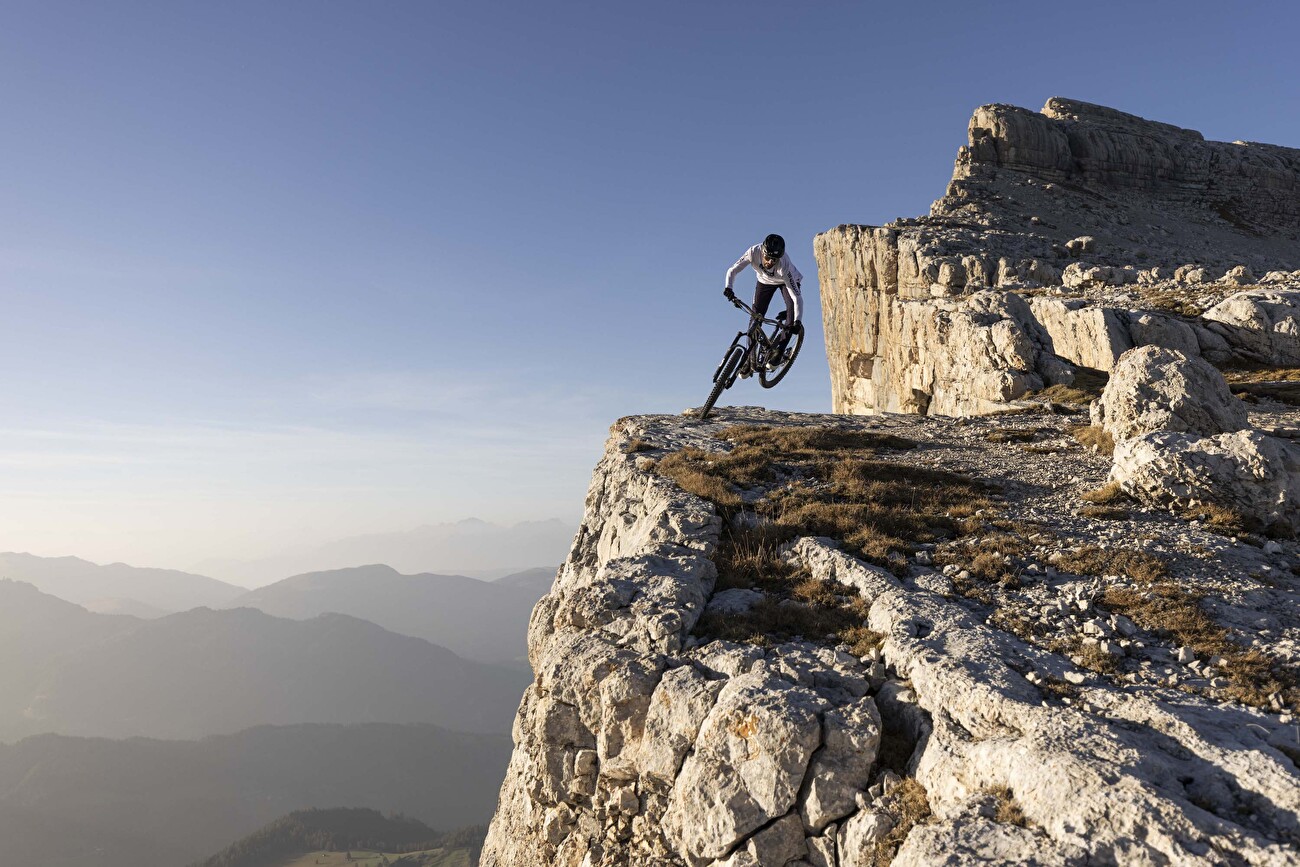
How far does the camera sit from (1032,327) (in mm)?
38844

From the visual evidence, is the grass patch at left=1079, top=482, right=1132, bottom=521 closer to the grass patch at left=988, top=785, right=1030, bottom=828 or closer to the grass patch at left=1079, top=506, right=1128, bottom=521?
the grass patch at left=1079, top=506, right=1128, bottom=521

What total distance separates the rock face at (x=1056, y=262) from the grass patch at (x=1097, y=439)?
12018 millimetres

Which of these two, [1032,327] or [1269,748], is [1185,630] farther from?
[1032,327]

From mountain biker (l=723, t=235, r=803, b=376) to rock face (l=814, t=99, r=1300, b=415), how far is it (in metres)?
19.0

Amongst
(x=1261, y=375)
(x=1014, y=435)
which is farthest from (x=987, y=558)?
(x=1261, y=375)

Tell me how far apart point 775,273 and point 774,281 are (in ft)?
0.77

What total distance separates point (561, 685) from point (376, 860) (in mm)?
235128

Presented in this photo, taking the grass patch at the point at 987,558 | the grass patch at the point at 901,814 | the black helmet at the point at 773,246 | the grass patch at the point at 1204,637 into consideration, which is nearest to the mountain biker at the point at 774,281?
the black helmet at the point at 773,246

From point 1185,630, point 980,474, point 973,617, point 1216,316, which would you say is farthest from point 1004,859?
point 1216,316

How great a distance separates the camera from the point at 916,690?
9.66 metres

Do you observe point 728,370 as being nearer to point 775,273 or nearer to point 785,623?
point 775,273

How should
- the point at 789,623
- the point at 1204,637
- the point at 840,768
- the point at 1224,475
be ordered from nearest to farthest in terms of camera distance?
the point at 840,768 < the point at 1204,637 < the point at 789,623 < the point at 1224,475

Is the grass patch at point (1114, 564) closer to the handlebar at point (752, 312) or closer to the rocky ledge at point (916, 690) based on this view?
the rocky ledge at point (916, 690)

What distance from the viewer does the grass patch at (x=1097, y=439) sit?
21625 millimetres
